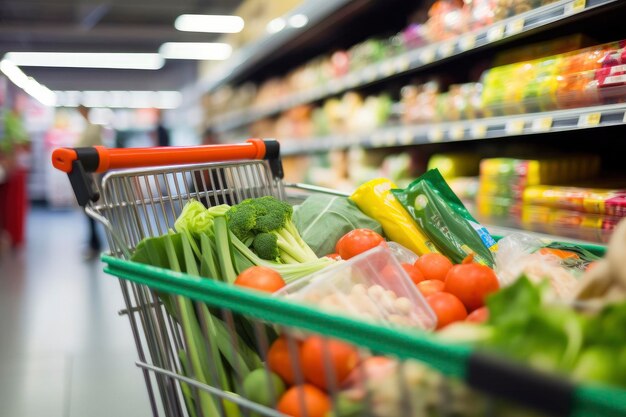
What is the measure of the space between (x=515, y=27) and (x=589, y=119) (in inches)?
23.6

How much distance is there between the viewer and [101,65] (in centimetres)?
1619

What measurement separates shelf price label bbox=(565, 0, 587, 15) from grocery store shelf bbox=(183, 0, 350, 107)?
196 cm

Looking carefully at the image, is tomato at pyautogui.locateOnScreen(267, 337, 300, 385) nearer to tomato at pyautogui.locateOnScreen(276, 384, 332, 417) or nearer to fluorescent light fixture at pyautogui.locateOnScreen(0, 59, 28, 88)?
tomato at pyautogui.locateOnScreen(276, 384, 332, 417)

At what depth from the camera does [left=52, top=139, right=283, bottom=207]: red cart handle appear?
129 cm

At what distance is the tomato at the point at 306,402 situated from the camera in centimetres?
87

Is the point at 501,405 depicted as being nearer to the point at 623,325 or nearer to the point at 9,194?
the point at 623,325

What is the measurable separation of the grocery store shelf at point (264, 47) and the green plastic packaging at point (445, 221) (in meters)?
2.57

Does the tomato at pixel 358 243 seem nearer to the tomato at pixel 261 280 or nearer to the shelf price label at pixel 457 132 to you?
the tomato at pixel 261 280

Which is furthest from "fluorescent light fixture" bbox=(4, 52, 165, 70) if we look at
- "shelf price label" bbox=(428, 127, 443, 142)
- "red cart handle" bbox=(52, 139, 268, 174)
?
"red cart handle" bbox=(52, 139, 268, 174)

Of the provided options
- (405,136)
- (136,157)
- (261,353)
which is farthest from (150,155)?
(405,136)

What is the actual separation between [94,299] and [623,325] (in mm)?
3873

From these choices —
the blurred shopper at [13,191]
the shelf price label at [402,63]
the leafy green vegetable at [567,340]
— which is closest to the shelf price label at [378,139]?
the shelf price label at [402,63]

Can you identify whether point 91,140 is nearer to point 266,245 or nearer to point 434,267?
point 266,245

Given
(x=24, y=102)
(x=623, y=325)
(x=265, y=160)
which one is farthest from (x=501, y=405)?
(x=24, y=102)
